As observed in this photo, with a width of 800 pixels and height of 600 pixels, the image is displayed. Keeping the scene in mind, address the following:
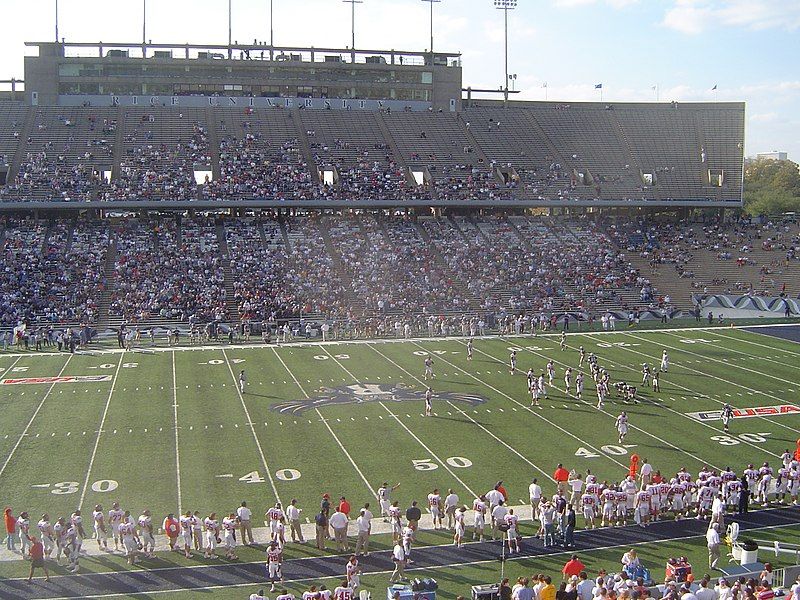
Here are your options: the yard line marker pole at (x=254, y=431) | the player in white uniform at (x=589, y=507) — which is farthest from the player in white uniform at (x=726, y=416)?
the yard line marker pole at (x=254, y=431)

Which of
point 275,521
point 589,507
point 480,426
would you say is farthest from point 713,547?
point 480,426

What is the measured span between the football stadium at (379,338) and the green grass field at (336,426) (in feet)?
0.44

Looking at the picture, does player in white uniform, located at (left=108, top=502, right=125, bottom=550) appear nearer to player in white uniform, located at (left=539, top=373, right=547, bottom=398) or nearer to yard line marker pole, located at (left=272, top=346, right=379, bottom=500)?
yard line marker pole, located at (left=272, top=346, right=379, bottom=500)

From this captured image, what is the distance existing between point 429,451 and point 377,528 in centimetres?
490

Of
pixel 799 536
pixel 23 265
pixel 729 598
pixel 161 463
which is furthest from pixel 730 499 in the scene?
pixel 23 265

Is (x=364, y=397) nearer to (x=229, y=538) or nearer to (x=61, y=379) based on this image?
(x=61, y=379)

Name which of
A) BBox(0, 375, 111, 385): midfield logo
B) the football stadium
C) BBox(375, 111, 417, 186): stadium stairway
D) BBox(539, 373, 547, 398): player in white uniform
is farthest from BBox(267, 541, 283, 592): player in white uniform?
BBox(375, 111, 417, 186): stadium stairway

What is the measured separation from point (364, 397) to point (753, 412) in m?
11.4

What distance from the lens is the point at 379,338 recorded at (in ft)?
129

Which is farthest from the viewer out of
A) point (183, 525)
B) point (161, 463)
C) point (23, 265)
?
point (23, 265)

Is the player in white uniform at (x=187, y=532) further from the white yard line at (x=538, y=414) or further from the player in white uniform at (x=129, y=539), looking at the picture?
the white yard line at (x=538, y=414)

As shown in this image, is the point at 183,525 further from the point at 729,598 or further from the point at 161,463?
the point at 729,598

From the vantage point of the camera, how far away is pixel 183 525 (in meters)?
16.6

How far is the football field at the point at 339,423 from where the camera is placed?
66.1 ft
